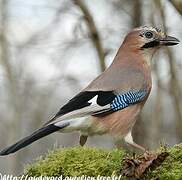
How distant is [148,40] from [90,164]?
98.7 inches

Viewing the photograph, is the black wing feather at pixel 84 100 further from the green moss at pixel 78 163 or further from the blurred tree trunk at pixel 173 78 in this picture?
the blurred tree trunk at pixel 173 78

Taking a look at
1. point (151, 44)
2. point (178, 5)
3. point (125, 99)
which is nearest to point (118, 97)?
point (125, 99)

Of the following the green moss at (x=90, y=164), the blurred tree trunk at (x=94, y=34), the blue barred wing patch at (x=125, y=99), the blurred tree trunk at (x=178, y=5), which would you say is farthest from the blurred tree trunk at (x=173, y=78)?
the green moss at (x=90, y=164)

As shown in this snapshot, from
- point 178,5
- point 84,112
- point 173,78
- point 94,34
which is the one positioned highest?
point 178,5

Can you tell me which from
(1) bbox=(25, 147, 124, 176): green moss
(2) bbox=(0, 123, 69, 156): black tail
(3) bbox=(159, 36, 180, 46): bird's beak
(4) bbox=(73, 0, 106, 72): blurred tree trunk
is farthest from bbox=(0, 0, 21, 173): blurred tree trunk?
(1) bbox=(25, 147, 124, 176): green moss

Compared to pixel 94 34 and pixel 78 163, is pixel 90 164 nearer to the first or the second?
pixel 78 163

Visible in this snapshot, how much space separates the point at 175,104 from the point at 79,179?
17.9 ft

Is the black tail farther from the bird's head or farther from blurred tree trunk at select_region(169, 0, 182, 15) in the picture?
blurred tree trunk at select_region(169, 0, 182, 15)

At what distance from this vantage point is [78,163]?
130 inches

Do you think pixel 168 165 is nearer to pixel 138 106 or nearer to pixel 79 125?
pixel 79 125

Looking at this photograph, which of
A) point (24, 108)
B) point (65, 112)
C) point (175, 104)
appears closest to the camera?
point (65, 112)

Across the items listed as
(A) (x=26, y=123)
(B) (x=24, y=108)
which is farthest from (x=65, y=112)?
(A) (x=26, y=123)

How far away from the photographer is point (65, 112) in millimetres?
4715

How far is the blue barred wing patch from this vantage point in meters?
5.10
